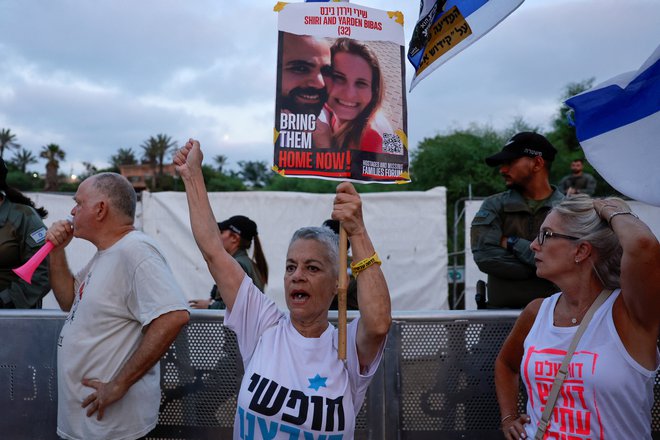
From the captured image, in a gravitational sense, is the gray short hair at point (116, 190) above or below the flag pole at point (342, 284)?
above

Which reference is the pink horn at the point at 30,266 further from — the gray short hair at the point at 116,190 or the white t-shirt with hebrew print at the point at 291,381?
the white t-shirt with hebrew print at the point at 291,381

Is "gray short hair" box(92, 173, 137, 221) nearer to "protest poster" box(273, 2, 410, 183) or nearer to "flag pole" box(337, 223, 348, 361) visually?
"protest poster" box(273, 2, 410, 183)

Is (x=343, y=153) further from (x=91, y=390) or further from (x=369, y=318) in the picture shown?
(x=91, y=390)

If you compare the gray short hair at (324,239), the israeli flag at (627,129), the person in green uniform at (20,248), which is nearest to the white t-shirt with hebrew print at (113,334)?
the gray short hair at (324,239)

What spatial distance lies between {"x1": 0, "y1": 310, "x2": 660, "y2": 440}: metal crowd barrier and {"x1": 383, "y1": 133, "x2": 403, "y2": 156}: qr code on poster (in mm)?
1178

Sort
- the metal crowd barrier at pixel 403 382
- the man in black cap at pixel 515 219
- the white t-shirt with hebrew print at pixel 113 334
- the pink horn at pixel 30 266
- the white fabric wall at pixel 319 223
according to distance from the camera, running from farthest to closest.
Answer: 1. the white fabric wall at pixel 319 223
2. the man in black cap at pixel 515 219
3. the metal crowd barrier at pixel 403 382
4. the pink horn at pixel 30 266
5. the white t-shirt with hebrew print at pixel 113 334

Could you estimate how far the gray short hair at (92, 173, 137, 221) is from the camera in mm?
3031

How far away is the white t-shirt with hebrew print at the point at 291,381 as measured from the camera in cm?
228

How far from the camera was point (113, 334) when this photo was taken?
9.30 feet

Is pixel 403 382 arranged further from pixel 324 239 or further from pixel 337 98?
pixel 337 98

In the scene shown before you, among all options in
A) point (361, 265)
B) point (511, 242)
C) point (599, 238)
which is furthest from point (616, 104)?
point (361, 265)

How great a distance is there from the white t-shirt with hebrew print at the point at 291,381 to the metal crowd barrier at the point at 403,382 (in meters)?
0.83

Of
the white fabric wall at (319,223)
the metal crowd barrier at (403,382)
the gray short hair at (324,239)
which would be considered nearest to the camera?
the gray short hair at (324,239)

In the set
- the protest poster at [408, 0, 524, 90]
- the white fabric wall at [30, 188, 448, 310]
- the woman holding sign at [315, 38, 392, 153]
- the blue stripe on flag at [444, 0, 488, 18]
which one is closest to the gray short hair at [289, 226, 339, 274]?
the woman holding sign at [315, 38, 392, 153]
